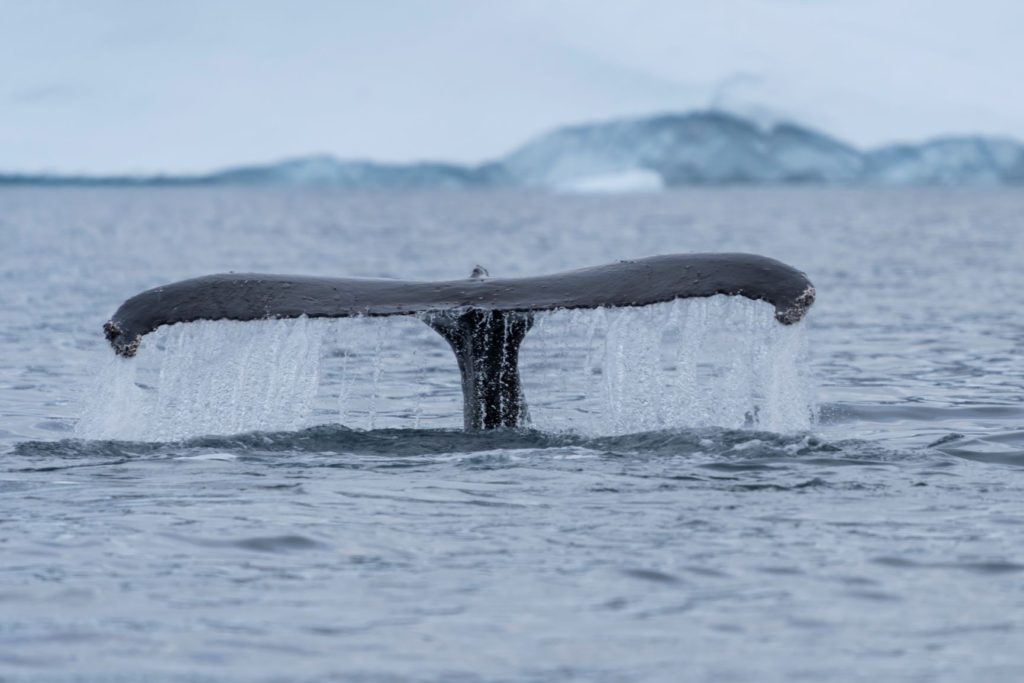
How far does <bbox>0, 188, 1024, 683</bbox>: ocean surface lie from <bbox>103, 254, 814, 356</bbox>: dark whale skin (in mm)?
148

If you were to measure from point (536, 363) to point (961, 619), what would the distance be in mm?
10341

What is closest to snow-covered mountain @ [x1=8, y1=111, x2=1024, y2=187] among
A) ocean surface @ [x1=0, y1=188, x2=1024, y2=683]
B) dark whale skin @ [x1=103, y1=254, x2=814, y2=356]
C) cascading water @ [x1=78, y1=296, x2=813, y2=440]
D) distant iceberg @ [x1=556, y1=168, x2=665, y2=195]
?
distant iceberg @ [x1=556, y1=168, x2=665, y2=195]

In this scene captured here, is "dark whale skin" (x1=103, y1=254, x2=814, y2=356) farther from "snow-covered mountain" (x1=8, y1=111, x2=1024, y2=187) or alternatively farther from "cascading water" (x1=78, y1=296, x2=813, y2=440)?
"snow-covered mountain" (x1=8, y1=111, x2=1024, y2=187)

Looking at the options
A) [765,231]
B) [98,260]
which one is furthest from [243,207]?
[98,260]

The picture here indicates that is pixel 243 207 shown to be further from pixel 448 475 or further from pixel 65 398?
pixel 448 475

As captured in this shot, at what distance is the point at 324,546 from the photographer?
739cm

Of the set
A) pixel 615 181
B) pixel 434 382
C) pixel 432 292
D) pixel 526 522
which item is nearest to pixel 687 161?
pixel 615 181

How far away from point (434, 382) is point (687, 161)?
325ft

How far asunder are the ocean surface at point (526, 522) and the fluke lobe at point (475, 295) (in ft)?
0.50

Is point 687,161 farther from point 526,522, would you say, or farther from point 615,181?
point 526,522

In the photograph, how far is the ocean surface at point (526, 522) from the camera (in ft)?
19.3

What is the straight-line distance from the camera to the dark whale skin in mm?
7910

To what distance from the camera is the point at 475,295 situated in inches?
340

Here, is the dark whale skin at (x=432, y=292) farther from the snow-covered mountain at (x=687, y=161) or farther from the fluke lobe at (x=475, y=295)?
the snow-covered mountain at (x=687, y=161)
